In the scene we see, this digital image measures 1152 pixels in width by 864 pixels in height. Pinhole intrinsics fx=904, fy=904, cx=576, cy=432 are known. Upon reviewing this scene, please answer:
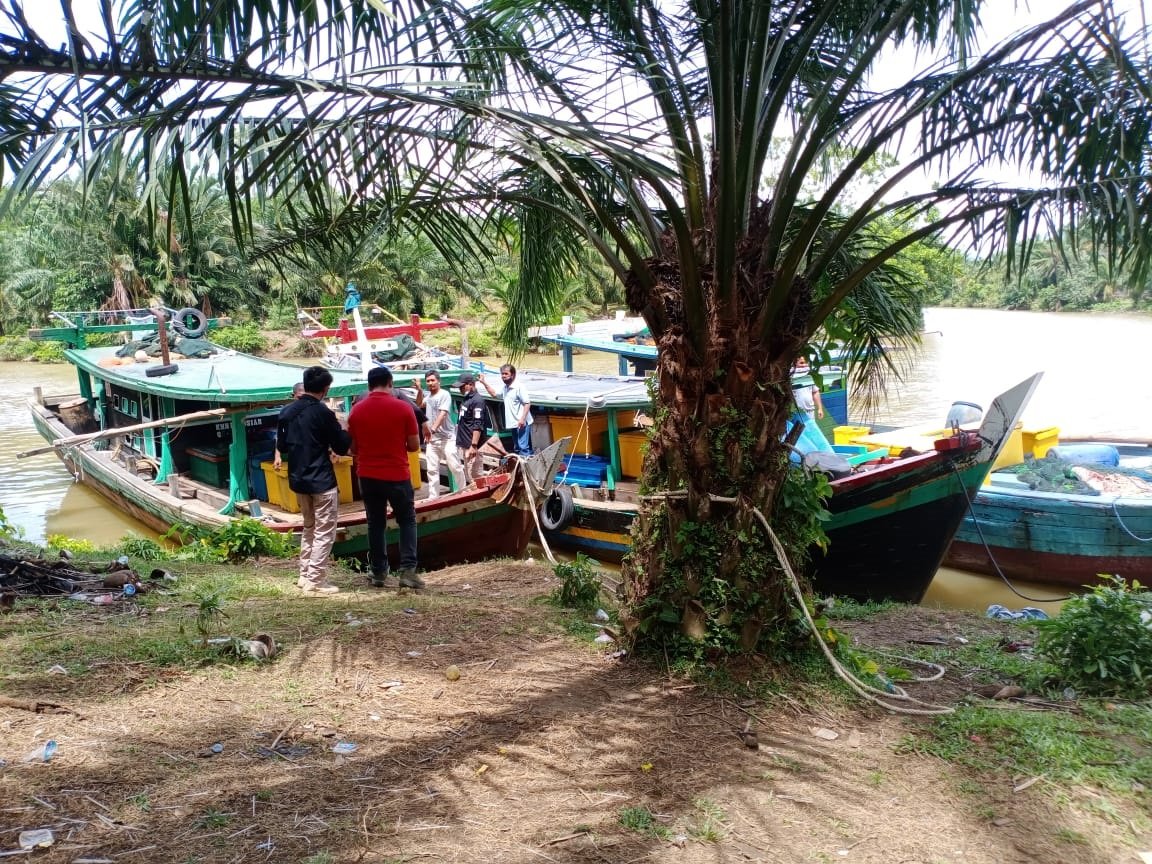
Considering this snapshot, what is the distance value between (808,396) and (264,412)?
6804 millimetres

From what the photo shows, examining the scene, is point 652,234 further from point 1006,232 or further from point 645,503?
point 1006,232

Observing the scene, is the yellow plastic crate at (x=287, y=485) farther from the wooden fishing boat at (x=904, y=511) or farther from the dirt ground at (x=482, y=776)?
the dirt ground at (x=482, y=776)

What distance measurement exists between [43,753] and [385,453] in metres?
3.34

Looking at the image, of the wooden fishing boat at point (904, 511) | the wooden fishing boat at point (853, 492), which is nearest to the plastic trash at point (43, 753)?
the wooden fishing boat at point (853, 492)

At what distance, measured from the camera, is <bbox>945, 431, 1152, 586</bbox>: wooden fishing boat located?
1035 cm

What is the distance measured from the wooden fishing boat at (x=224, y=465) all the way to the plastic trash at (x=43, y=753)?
561cm

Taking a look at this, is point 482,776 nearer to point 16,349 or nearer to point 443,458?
point 443,458

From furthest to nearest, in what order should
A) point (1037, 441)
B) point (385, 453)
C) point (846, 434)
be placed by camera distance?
point (846, 434) → point (1037, 441) → point (385, 453)

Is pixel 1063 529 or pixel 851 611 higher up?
pixel 851 611

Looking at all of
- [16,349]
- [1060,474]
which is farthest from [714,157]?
[16,349]

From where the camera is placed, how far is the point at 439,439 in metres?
11.3

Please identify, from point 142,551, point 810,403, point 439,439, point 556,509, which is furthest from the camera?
point 439,439

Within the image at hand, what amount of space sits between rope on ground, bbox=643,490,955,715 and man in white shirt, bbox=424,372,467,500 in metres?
6.38

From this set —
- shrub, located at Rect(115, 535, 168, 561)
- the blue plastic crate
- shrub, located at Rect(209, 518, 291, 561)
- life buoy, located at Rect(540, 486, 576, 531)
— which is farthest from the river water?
shrub, located at Rect(209, 518, 291, 561)
